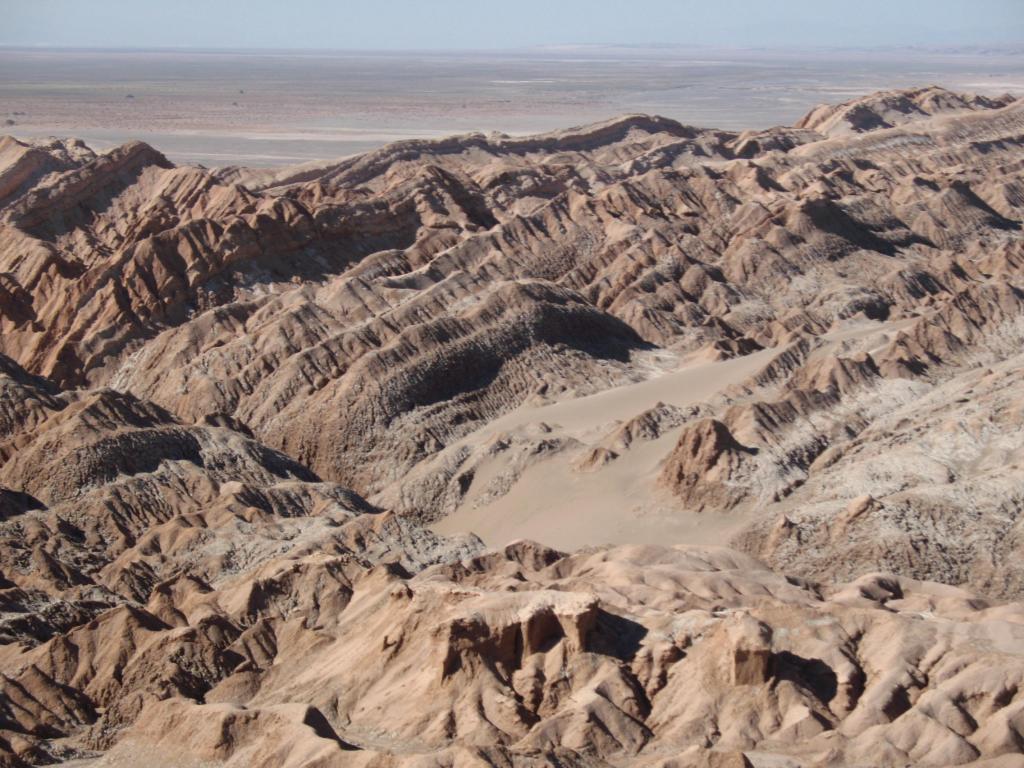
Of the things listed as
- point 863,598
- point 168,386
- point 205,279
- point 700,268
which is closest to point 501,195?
point 700,268

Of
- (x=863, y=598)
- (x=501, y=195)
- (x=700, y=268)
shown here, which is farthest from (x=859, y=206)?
(x=863, y=598)

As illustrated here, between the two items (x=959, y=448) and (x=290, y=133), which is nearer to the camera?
(x=959, y=448)

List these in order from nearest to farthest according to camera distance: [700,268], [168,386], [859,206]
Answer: [168,386] → [700,268] → [859,206]

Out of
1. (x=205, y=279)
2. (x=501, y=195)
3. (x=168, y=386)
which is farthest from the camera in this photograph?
(x=501, y=195)

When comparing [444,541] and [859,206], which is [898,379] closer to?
[444,541]

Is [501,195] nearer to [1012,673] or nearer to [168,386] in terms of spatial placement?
[168,386]

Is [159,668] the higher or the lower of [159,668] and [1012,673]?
the lower
